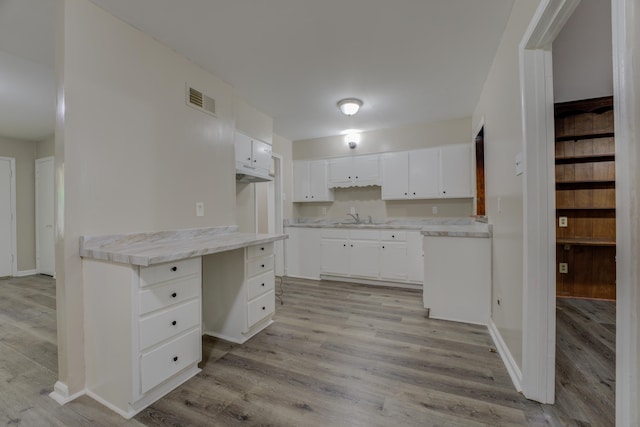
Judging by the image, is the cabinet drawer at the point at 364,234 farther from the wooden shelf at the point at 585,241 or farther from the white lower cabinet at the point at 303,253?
the wooden shelf at the point at 585,241

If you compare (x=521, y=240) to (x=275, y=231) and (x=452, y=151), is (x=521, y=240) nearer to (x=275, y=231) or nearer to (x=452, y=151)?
(x=452, y=151)

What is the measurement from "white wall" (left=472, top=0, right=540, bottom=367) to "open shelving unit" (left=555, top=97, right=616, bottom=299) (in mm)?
1656

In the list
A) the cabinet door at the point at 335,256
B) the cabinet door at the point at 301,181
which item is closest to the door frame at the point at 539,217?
the cabinet door at the point at 335,256

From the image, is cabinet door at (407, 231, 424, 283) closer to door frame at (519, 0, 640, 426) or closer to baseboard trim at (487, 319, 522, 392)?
baseboard trim at (487, 319, 522, 392)

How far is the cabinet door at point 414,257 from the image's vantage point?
3.83m

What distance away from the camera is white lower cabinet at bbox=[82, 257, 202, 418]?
1.49 meters

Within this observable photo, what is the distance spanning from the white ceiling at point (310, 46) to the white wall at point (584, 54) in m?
0.45

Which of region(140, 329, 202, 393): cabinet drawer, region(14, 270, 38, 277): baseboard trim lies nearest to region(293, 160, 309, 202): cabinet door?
region(140, 329, 202, 393): cabinet drawer

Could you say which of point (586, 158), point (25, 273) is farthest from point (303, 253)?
point (25, 273)

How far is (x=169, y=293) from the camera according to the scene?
1643 millimetres

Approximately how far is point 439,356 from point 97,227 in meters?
2.55

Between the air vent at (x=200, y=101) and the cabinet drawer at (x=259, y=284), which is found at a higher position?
the air vent at (x=200, y=101)

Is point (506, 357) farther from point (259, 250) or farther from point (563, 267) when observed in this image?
point (563, 267)

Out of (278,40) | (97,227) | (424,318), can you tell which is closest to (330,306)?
(424,318)
